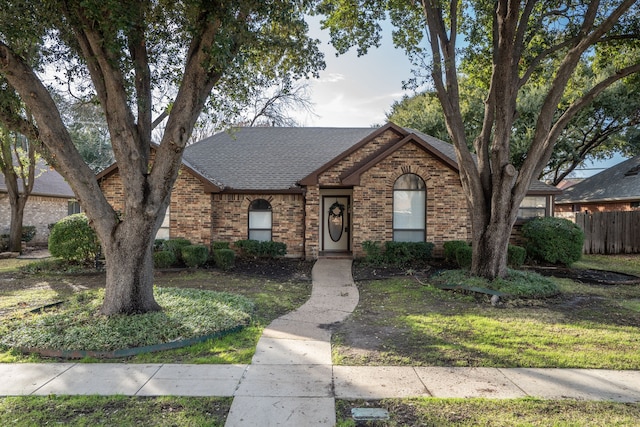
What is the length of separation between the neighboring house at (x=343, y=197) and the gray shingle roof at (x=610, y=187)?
7.77m

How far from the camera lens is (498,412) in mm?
3582

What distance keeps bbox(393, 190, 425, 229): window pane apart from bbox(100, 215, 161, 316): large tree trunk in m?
9.04

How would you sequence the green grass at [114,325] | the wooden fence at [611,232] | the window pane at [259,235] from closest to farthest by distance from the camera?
the green grass at [114,325], the window pane at [259,235], the wooden fence at [611,232]

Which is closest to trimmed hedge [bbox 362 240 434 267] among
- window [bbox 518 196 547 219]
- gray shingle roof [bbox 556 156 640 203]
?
window [bbox 518 196 547 219]

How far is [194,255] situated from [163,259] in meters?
0.97

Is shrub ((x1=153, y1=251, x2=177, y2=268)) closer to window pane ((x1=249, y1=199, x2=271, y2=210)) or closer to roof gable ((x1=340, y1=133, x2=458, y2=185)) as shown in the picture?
window pane ((x1=249, y1=199, x2=271, y2=210))

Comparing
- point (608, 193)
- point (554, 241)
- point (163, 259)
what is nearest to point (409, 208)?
point (554, 241)

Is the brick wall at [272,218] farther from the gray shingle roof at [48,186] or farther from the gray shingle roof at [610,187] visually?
the gray shingle roof at [610,187]

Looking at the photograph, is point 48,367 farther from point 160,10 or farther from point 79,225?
point 79,225

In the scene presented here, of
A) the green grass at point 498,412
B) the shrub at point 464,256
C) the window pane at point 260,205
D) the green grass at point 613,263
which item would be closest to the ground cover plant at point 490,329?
the green grass at point 498,412

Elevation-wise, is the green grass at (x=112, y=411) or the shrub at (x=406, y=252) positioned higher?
the shrub at (x=406, y=252)

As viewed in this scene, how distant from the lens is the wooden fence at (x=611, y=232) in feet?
54.6

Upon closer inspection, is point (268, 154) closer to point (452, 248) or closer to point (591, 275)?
point (452, 248)

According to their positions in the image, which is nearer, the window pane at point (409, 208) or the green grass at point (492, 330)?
the green grass at point (492, 330)
